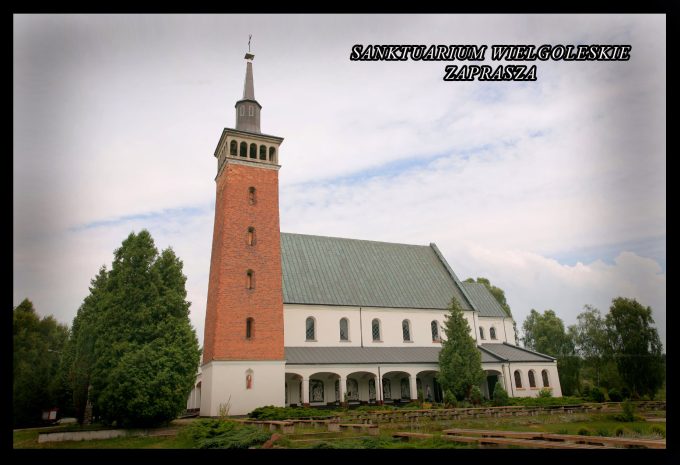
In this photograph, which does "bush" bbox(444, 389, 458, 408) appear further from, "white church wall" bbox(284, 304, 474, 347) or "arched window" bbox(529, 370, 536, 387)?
"arched window" bbox(529, 370, 536, 387)

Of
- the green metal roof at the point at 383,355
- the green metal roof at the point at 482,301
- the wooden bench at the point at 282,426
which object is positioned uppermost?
the green metal roof at the point at 482,301

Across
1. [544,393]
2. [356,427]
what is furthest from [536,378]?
[356,427]

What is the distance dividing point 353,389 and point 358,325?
14.3 ft

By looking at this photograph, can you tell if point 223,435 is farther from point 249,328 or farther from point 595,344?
point 595,344

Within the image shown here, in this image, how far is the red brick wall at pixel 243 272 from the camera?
90.5ft

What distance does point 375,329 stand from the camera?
115 ft

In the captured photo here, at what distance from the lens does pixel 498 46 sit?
45.2 ft

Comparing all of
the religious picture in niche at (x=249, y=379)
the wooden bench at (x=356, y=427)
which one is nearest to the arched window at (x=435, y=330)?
the religious picture in niche at (x=249, y=379)

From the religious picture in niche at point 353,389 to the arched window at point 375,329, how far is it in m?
3.44

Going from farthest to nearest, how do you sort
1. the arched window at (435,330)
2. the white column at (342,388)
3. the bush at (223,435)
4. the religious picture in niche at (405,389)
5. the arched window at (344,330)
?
the arched window at (435,330) < the religious picture in niche at (405,389) < the arched window at (344,330) < the white column at (342,388) < the bush at (223,435)

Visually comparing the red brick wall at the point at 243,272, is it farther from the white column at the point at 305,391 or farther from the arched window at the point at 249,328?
the white column at the point at 305,391
